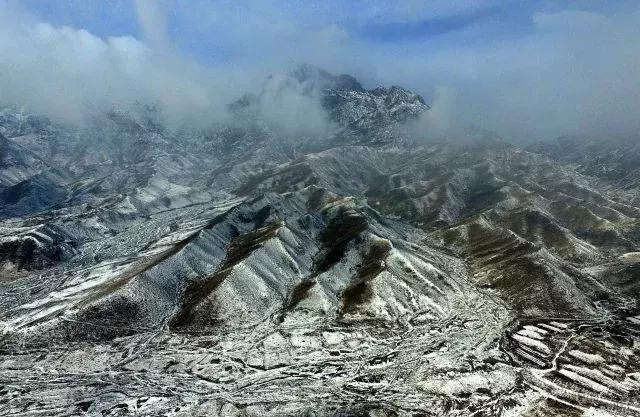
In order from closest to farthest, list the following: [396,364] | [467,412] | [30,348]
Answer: [467,412] < [396,364] < [30,348]

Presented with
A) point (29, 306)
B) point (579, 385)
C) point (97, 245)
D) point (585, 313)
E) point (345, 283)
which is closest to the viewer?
point (579, 385)

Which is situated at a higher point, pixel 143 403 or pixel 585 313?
pixel 143 403

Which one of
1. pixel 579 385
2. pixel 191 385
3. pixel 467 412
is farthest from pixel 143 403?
pixel 579 385

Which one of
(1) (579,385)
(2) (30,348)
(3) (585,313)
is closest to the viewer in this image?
(1) (579,385)

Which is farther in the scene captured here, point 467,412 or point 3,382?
point 3,382

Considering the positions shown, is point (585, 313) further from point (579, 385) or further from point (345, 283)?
point (345, 283)

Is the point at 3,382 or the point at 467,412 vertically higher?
the point at 3,382

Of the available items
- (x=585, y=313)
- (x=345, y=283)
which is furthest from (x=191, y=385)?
(x=585, y=313)

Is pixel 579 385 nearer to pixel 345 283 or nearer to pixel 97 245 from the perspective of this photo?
pixel 345 283

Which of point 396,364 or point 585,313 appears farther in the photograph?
point 585,313
